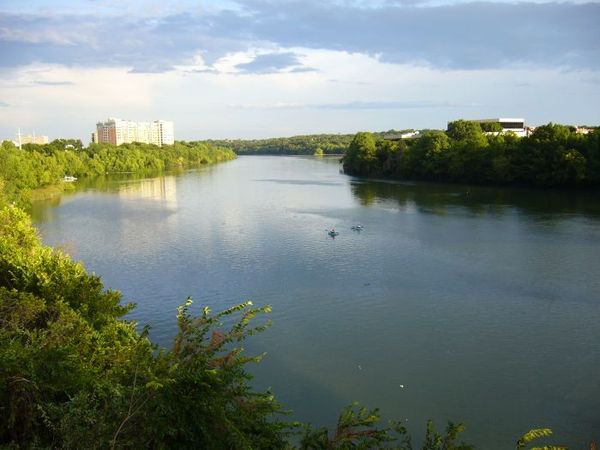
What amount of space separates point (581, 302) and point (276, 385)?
35.3 feet

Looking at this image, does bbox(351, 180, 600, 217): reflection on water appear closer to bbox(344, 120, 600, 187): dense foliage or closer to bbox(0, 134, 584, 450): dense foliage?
bbox(344, 120, 600, 187): dense foliage

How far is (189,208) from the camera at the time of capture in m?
40.1

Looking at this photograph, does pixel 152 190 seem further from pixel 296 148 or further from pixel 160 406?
pixel 296 148

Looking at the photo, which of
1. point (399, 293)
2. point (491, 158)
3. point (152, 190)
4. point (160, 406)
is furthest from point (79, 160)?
point (160, 406)

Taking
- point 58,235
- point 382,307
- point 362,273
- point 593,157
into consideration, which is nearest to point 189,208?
point 58,235

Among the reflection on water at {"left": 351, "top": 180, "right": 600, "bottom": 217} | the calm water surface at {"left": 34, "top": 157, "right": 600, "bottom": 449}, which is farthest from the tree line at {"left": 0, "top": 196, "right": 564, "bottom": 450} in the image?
the reflection on water at {"left": 351, "top": 180, "right": 600, "bottom": 217}

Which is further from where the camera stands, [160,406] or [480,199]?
[480,199]

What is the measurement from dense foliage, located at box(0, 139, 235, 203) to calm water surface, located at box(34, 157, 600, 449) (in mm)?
3648

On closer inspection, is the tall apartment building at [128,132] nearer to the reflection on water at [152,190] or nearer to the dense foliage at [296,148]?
the dense foliage at [296,148]

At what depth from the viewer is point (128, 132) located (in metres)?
159

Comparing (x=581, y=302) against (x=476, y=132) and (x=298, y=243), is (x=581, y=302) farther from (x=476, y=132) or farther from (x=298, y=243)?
(x=476, y=132)

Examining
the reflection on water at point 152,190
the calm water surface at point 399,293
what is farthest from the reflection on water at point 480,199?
the reflection on water at point 152,190

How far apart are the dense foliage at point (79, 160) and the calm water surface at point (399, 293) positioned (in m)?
3.65

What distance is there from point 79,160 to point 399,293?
6196cm
